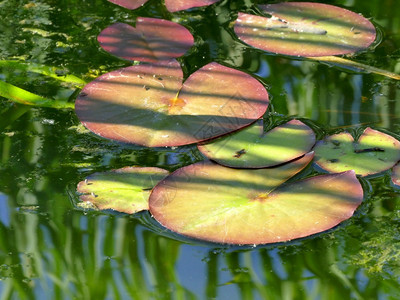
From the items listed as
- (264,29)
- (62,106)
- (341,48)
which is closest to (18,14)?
(62,106)

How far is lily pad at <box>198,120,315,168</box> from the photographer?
1.71 m

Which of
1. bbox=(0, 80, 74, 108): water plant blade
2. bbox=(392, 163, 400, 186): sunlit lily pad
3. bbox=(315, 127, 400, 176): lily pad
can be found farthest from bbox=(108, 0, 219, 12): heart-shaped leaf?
bbox=(392, 163, 400, 186): sunlit lily pad

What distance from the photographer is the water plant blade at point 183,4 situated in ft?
8.07

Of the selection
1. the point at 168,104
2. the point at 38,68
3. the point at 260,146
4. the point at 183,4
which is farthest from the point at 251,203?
the point at 183,4

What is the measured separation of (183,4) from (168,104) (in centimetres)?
68

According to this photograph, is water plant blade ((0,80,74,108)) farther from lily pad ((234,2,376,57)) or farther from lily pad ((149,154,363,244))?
lily pad ((234,2,376,57))

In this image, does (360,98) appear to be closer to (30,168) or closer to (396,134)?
(396,134)

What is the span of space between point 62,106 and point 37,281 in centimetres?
69

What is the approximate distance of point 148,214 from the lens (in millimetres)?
1599

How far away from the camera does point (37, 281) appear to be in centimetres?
144

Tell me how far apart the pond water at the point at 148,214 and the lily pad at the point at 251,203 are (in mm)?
28

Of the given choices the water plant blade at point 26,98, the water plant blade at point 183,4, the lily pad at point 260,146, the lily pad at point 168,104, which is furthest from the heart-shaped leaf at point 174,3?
the lily pad at point 260,146

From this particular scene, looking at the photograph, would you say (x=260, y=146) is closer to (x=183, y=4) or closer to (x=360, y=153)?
(x=360, y=153)

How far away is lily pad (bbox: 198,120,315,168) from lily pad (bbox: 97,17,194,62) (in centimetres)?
48
